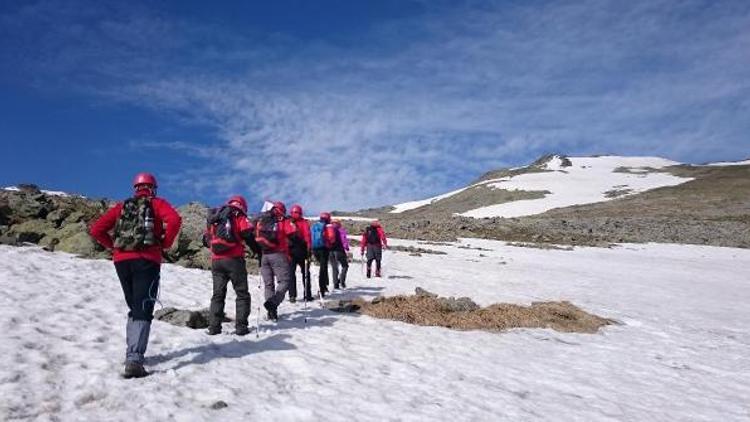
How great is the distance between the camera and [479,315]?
1697 centimetres

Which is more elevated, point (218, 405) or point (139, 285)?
point (139, 285)

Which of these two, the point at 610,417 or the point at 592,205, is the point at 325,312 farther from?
the point at 592,205

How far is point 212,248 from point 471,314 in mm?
8647

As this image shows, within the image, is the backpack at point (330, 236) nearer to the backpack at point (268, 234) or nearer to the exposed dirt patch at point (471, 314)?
the exposed dirt patch at point (471, 314)

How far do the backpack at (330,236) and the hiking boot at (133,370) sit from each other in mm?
10894

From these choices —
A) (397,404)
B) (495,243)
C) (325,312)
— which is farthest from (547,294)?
(495,243)

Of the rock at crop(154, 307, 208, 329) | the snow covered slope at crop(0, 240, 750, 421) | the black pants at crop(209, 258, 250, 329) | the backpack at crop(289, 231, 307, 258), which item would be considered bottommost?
the snow covered slope at crop(0, 240, 750, 421)

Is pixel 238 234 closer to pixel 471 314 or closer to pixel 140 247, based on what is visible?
pixel 140 247

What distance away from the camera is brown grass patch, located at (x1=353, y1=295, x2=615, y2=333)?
15.7 meters

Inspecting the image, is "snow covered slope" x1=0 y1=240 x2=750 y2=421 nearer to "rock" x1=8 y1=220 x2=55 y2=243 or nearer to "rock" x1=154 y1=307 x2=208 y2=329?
"rock" x1=154 y1=307 x2=208 y2=329

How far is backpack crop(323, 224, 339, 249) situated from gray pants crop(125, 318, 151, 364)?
10650 mm

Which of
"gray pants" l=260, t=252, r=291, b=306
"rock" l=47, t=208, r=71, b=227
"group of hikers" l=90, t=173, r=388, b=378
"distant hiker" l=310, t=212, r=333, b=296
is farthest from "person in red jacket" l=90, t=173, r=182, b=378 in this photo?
"rock" l=47, t=208, r=71, b=227

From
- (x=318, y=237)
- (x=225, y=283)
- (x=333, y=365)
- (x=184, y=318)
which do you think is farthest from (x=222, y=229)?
(x=318, y=237)

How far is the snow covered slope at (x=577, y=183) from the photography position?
92938mm
